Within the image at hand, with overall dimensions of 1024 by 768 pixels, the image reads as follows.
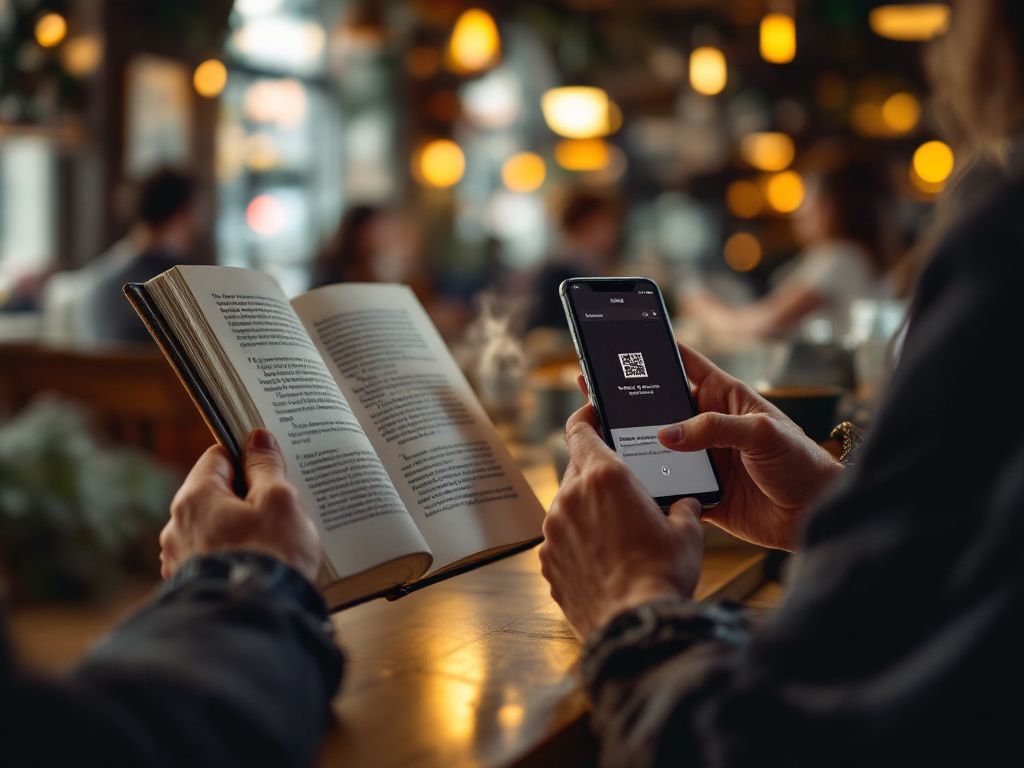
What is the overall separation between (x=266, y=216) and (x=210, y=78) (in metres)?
1.22

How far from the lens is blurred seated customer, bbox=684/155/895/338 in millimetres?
3879

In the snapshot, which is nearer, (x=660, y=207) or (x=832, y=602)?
(x=832, y=602)

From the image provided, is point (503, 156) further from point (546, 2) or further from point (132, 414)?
point (132, 414)

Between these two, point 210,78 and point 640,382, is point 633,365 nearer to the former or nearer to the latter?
point 640,382

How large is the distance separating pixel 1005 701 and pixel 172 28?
5718 mm

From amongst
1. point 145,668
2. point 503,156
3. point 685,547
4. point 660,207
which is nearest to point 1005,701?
point 685,547

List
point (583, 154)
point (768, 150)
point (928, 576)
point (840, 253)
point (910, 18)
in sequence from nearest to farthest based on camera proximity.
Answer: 1. point (928, 576)
2. point (840, 253)
3. point (910, 18)
4. point (583, 154)
5. point (768, 150)

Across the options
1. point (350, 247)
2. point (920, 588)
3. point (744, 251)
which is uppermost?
point (920, 588)

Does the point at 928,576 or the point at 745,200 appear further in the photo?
the point at 745,200

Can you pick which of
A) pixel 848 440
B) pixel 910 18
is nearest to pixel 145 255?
pixel 910 18

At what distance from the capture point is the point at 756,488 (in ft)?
3.09

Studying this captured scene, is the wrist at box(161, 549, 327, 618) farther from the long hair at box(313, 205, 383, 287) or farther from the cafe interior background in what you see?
the long hair at box(313, 205, 383, 287)

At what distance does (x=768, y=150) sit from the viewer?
9.33 meters

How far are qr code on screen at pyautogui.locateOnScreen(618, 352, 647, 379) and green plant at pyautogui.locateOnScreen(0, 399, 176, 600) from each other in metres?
2.42
